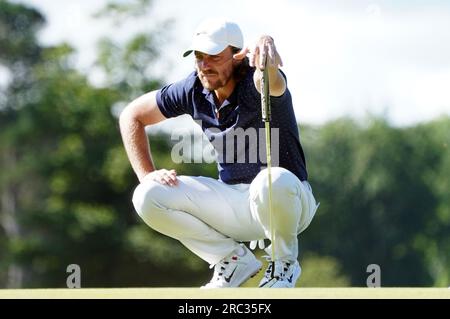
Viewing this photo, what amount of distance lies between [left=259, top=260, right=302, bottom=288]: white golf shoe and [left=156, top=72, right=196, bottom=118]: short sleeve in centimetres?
79

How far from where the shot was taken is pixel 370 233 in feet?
112

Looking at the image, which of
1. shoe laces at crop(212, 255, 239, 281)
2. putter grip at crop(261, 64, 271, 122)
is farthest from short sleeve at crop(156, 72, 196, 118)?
shoe laces at crop(212, 255, 239, 281)

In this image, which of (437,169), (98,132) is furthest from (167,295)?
(437,169)

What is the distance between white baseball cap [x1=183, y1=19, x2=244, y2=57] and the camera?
201 inches

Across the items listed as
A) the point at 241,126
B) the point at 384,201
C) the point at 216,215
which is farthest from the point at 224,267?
the point at 384,201

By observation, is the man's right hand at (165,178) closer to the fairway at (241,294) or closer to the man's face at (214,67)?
the man's face at (214,67)

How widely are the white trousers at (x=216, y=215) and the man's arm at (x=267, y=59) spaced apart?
400mm

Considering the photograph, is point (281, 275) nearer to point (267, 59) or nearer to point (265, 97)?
point (265, 97)

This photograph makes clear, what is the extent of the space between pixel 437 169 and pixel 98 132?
9.70 meters

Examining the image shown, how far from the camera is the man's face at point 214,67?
514cm

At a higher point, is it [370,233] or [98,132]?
[98,132]

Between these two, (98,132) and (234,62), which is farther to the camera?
(98,132)
